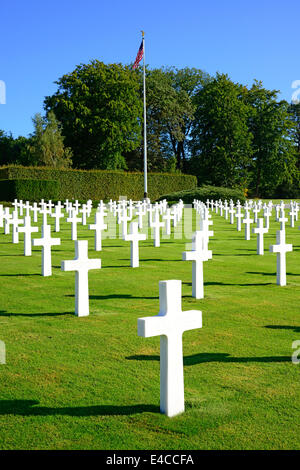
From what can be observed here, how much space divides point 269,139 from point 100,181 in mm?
26759

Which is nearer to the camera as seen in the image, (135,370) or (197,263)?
(135,370)

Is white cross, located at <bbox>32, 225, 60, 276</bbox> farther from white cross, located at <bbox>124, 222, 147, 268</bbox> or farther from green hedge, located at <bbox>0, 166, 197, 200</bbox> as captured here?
green hedge, located at <bbox>0, 166, 197, 200</bbox>

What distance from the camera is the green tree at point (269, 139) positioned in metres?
58.0

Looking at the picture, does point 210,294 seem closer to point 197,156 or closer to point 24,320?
point 24,320

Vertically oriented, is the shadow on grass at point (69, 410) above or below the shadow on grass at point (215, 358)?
below

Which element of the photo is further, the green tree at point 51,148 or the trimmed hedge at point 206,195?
the green tree at point 51,148

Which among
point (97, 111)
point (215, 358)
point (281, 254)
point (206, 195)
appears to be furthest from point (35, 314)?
point (97, 111)

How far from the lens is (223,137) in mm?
55250

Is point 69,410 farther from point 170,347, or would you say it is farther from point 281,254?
point 281,254

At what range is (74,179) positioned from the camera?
37.0m

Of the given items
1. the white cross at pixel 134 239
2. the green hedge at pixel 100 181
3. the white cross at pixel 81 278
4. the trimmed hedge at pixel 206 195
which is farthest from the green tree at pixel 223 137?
the white cross at pixel 81 278

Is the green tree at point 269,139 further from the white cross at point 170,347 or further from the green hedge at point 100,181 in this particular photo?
the white cross at point 170,347

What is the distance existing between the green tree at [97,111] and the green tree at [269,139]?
54.2 feet
